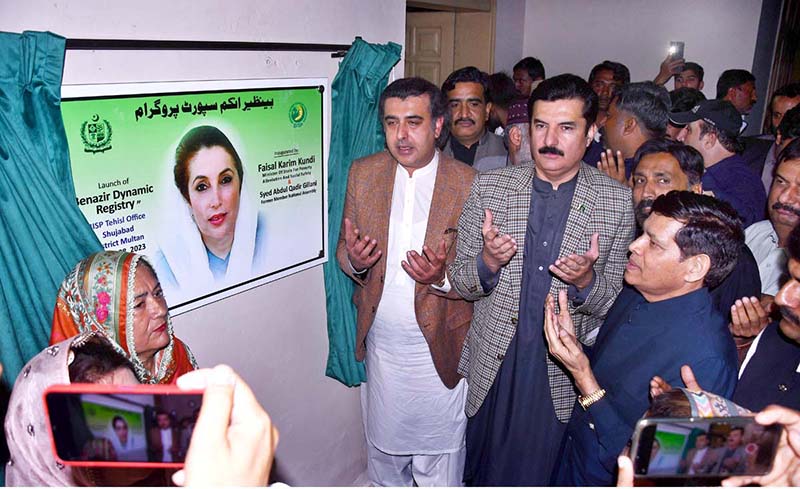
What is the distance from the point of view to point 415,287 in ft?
8.91

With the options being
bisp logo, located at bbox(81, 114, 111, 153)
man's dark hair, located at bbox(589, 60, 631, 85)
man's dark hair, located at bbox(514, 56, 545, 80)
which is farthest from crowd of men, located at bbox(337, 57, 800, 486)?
man's dark hair, located at bbox(514, 56, 545, 80)

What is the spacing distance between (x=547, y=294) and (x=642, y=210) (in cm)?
64

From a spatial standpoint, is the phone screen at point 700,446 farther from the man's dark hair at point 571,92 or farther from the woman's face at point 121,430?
the man's dark hair at point 571,92

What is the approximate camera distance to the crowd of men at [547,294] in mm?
1838

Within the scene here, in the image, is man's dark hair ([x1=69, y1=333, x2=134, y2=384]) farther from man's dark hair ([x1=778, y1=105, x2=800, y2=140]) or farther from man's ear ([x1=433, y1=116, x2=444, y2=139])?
man's dark hair ([x1=778, y1=105, x2=800, y2=140])

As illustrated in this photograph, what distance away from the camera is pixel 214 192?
2.29 meters

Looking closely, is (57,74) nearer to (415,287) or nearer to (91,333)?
(91,333)

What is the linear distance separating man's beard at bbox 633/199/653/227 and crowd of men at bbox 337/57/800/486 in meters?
0.02

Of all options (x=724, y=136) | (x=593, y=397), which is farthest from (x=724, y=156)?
(x=593, y=397)

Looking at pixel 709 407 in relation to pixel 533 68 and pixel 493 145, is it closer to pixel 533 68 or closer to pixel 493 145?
pixel 493 145

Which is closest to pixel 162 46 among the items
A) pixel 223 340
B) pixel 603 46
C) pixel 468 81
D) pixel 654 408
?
pixel 223 340

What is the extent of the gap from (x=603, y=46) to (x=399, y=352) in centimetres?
574

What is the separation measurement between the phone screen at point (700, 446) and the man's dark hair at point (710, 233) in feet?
2.84

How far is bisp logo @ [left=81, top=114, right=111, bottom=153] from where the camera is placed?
184 centimetres
